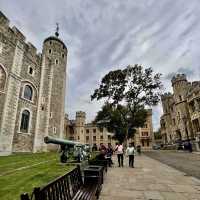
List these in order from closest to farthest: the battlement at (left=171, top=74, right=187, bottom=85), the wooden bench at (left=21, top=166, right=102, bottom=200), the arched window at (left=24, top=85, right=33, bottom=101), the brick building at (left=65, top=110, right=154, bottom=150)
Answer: the wooden bench at (left=21, top=166, right=102, bottom=200)
the arched window at (left=24, top=85, right=33, bottom=101)
the battlement at (left=171, top=74, right=187, bottom=85)
the brick building at (left=65, top=110, right=154, bottom=150)

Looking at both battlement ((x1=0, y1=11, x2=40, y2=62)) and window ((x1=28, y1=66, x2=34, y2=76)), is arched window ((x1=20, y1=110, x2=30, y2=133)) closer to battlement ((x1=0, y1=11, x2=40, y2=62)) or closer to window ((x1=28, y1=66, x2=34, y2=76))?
window ((x1=28, y1=66, x2=34, y2=76))

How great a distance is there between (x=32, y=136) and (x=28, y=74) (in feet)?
28.0

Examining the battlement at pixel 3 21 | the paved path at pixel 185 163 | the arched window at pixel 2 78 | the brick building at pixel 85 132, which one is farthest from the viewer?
the brick building at pixel 85 132

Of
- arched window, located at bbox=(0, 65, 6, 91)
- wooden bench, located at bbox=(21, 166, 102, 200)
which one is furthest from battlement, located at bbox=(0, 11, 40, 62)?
wooden bench, located at bbox=(21, 166, 102, 200)

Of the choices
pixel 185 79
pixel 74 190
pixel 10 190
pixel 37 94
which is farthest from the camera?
pixel 185 79

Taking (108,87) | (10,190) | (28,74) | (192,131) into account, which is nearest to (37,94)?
(28,74)

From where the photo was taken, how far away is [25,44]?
23.0 metres

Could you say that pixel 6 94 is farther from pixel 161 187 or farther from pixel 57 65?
pixel 161 187

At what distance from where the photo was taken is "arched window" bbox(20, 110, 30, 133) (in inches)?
837

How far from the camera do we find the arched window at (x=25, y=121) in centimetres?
2127

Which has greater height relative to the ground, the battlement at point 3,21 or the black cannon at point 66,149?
the battlement at point 3,21

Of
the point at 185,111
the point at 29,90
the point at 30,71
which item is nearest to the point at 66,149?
the point at 29,90

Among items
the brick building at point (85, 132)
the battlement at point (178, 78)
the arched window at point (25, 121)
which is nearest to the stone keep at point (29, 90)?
the arched window at point (25, 121)

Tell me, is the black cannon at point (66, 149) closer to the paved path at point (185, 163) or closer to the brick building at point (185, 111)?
the paved path at point (185, 163)
